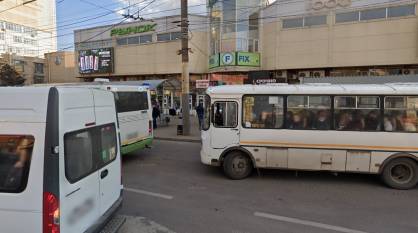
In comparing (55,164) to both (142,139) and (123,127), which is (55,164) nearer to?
(123,127)

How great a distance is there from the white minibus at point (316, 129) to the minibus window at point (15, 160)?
16.6 ft

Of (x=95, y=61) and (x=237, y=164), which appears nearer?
(x=237, y=164)

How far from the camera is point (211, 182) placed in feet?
23.6

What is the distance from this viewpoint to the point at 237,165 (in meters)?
7.52

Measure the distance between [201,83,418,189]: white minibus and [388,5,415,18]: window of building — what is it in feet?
64.4

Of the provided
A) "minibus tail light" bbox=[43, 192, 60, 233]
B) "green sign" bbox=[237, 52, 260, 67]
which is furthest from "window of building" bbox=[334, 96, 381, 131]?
"green sign" bbox=[237, 52, 260, 67]

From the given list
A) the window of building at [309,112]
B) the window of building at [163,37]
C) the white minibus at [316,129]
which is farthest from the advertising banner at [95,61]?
the window of building at [309,112]

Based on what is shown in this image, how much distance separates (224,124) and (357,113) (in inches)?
124

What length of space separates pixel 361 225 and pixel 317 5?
2350 cm

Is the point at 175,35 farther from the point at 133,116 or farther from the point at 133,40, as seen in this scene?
the point at 133,116

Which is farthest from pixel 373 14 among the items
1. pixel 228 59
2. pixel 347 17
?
pixel 228 59

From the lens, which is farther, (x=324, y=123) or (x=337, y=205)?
(x=324, y=123)

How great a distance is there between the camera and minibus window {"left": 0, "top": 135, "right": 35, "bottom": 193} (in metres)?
2.89

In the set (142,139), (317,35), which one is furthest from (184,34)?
(317,35)
